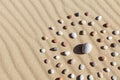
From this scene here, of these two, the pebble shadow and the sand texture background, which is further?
the pebble shadow

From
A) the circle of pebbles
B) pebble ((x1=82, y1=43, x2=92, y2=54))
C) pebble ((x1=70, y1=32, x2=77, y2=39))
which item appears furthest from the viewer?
pebble ((x1=70, y1=32, x2=77, y2=39))

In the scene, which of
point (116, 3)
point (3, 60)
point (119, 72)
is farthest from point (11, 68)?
point (116, 3)

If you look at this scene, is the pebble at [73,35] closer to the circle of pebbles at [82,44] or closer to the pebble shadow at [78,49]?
the circle of pebbles at [82,44]

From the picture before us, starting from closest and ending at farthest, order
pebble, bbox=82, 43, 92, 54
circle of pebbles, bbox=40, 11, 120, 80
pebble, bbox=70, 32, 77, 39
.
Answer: circle of pebbles, bbox=40, 11, 120, 80, pebble, bbox=82, 43, 92, 54, pebble, bbox=70, 32, 77, 39

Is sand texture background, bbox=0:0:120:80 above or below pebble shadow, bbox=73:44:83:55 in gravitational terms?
above

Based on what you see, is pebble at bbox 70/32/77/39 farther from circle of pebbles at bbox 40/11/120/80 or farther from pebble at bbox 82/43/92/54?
pebble at bbox 82/43/92/54

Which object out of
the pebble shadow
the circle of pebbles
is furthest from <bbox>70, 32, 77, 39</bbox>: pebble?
the pebble shadow

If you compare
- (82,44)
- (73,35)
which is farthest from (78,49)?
(73,35)

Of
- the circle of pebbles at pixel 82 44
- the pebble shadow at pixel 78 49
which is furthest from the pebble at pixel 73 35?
the pebble shadow at pixel 78 49

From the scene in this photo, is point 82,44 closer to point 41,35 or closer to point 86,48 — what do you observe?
point 86,48

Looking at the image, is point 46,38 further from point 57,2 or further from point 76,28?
point 57,2
